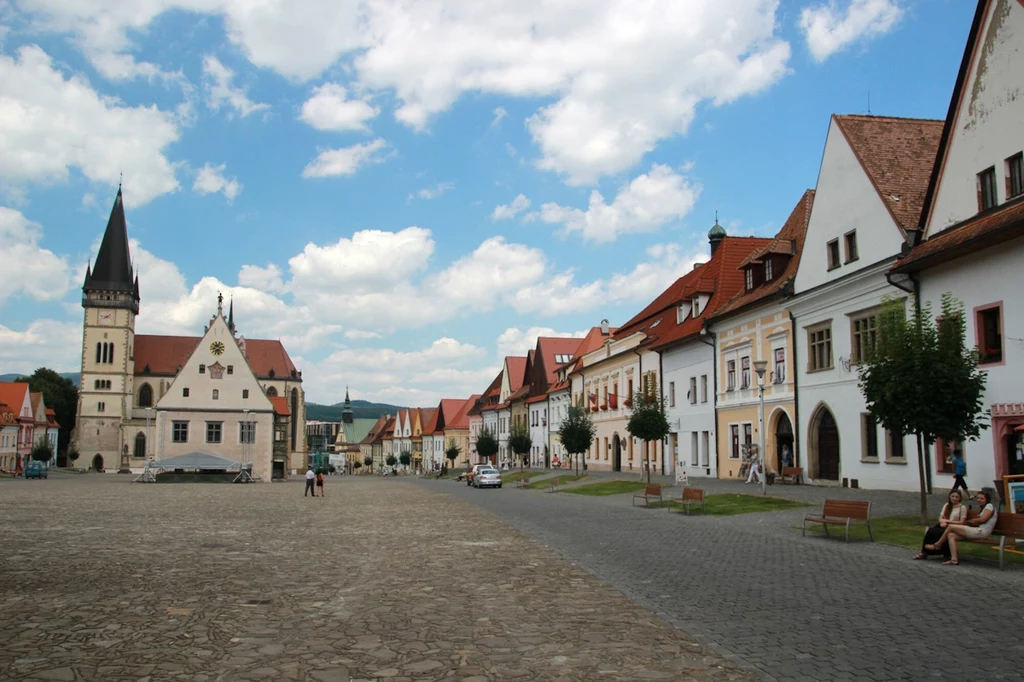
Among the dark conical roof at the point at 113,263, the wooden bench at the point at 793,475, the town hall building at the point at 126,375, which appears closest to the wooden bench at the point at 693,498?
the wooden bench at the point at 793,475

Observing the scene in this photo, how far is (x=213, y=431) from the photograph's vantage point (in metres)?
72.4

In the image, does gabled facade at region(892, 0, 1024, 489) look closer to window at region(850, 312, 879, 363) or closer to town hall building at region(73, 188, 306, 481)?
window at region(850, 312, 879, 363)

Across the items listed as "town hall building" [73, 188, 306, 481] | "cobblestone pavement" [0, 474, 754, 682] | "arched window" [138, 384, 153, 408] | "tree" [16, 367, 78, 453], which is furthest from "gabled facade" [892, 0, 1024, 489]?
"tree" [16, 367, 78, 453]

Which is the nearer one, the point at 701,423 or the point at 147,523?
the point at 147,523

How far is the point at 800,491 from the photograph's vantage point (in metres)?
29.9

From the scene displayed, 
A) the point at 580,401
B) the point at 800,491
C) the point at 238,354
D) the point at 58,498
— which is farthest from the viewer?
the point at 238,354

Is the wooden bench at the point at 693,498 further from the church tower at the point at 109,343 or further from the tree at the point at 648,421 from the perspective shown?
the church tower at the point at 109,343

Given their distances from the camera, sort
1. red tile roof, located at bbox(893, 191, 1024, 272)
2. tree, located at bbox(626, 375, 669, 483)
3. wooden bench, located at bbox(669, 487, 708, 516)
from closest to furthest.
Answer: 1. red tile roof, located at bbox(893, 191, 1024, 272)
2. wooden bench, located at bbox(669, 487, 708, 516)
3. tree, located at bbox(626, 375, 669, 483)

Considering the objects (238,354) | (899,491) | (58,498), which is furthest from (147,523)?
(238,354)

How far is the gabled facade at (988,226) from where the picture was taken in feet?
73.4

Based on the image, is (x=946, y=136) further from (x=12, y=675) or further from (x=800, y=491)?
(x=12, y=675)

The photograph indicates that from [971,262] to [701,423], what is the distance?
71.2ft

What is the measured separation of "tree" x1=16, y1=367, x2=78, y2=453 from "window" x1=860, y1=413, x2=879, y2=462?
11128 centimetres

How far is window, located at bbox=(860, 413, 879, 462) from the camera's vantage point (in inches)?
1142
